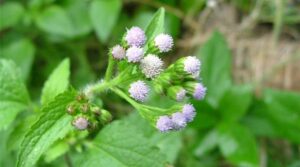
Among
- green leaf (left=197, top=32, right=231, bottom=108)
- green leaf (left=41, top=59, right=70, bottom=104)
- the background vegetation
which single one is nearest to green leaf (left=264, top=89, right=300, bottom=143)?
the background vegetation

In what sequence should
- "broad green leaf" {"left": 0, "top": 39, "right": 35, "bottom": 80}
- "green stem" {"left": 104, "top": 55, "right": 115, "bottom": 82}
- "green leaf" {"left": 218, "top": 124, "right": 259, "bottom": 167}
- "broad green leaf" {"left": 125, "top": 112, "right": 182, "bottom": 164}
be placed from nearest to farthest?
"green stem" {"left": 104, "top": 55, "right": 115, "bottom": 82}
"broad green leaf" {"left": 125, "top": 112, "right": 182, "bottom": 164}
"green leaf" {"left": 218, "top": 124, "right": 259, "bottom": 167}
"broad green leaf" {"left": 0, "top": 39, "right": 35, "bottom": 80}

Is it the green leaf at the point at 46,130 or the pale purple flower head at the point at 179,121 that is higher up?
the pale purple flower head at the point at 179,121

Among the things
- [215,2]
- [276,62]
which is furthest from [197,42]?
[276,62]

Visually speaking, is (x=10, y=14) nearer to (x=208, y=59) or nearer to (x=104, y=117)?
(x=208, y=59)

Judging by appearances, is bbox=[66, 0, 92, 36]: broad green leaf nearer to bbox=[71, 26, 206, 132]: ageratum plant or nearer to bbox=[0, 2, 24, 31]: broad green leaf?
bbox=[0, 2, 24, 31]: broad green leaf

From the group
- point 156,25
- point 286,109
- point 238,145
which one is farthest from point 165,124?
point 286,109

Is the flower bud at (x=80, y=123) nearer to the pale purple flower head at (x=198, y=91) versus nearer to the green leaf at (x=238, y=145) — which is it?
the pale purple flower head at (x=198, y=91)

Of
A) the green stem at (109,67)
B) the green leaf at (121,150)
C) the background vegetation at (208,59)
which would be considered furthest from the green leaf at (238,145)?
the green stem at (109,67)
